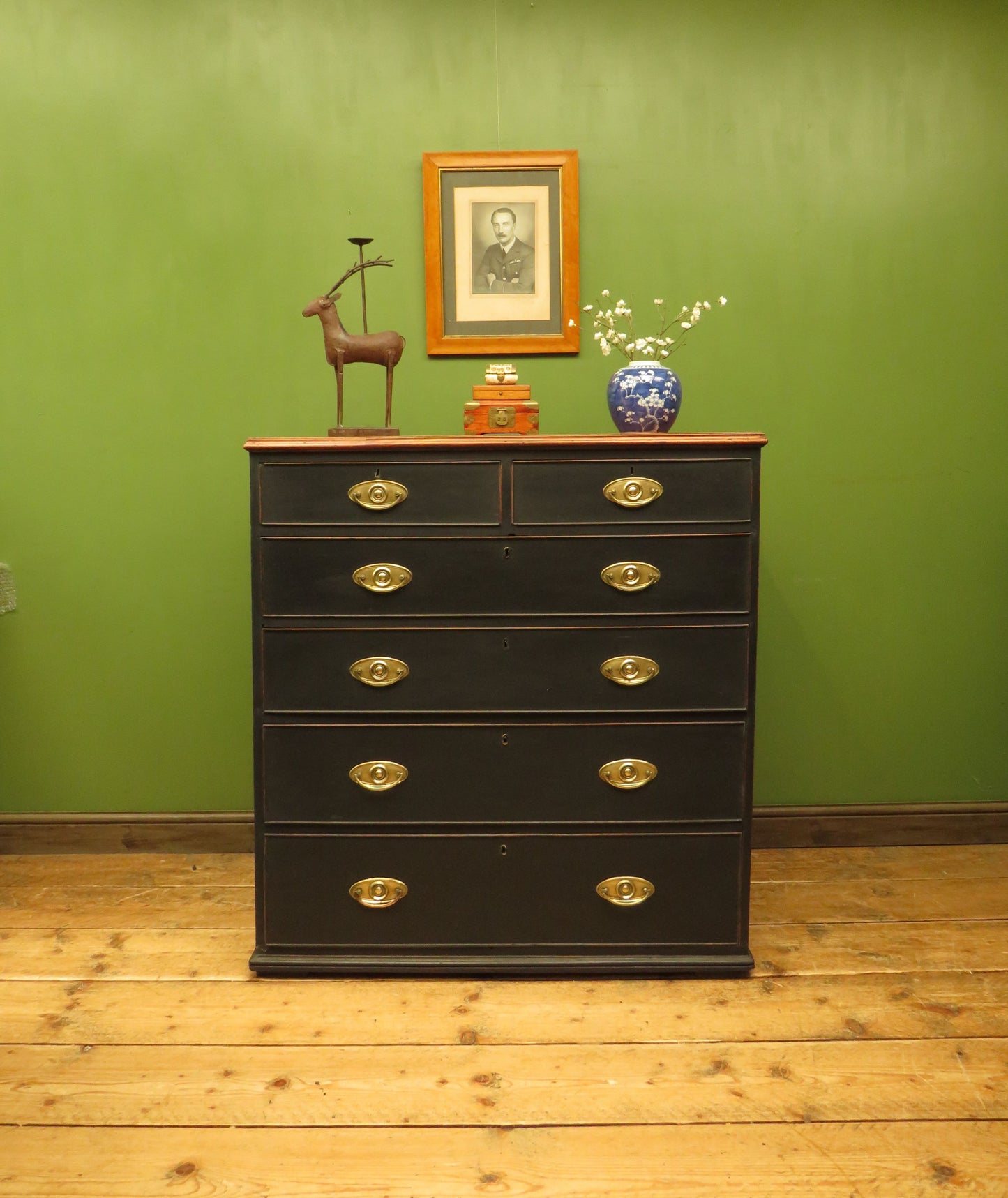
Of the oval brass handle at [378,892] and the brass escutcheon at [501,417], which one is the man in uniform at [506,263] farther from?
the oval brass handle at [378,892]

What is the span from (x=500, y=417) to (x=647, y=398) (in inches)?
13.2

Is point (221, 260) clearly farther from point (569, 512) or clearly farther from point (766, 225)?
point (766, 225)

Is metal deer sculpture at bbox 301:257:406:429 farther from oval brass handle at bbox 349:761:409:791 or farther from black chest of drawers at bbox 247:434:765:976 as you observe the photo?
oval brass handle at bbox 349:761:409:791

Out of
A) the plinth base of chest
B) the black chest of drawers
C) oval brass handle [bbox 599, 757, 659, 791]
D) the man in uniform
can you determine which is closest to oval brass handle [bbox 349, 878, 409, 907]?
the black chest of drawers

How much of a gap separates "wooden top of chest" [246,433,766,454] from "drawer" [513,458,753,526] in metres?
0.04

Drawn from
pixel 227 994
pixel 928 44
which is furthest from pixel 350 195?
pixel 227 994

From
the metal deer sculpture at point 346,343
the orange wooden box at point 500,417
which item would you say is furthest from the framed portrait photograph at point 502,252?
the orange wooden box at point 500,417

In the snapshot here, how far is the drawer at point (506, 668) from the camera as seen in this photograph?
6.38 ft

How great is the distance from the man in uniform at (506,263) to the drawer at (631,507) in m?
0.87

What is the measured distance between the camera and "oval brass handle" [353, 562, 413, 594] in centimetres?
193

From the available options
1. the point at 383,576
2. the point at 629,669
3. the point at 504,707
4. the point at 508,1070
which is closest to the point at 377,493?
the point at 383,576

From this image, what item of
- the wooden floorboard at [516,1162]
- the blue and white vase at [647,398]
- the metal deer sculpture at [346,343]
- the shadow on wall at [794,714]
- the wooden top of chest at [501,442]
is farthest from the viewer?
the shadow on wall at [794,714]

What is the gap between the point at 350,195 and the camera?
2.51m

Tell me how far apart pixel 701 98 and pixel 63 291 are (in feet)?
6.23
